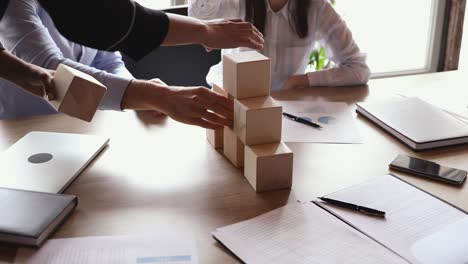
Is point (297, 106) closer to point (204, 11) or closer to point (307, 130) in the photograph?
point (307, 130)

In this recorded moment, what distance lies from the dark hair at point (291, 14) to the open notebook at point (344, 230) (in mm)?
977

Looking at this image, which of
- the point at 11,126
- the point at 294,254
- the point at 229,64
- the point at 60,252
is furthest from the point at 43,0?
the point at 294,254

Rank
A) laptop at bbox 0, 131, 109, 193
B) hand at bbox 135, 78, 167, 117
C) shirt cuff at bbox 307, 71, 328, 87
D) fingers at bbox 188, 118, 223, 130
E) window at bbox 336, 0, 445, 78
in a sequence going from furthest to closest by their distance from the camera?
window at bbox 336, 0, 445, 78
shirt cuff at bbox 307, 71, 328, 87
hand at bbox 135, 78, 167, 117
fingers at bbox 188, 118, 223, 130
laptop at bbox 0, 131, 109, 193

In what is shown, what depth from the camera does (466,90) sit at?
1559 mm

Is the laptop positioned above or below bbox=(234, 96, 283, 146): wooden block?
below

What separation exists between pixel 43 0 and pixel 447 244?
3.26 feet

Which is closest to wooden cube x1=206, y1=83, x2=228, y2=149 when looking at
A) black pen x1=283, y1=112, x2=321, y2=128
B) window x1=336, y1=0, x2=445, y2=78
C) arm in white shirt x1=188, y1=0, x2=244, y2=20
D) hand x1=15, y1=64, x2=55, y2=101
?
black pen x1=283, y1=112, x2=321, y2=128

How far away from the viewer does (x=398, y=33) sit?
321cm

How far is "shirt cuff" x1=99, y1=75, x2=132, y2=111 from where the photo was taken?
1182 mm

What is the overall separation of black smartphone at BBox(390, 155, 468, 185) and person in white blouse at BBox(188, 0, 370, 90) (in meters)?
0.60

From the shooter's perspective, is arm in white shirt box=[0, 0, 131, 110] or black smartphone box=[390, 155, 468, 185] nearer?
black smartphone box=[390, 155, 468, 185]

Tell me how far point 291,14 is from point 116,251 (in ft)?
4.16

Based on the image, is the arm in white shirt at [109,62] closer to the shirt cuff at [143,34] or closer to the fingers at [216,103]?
the shirt cuff at [143,34]

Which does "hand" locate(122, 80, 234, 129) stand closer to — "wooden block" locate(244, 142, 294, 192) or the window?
"wooden block" locate(244, 142, 294, 192)
